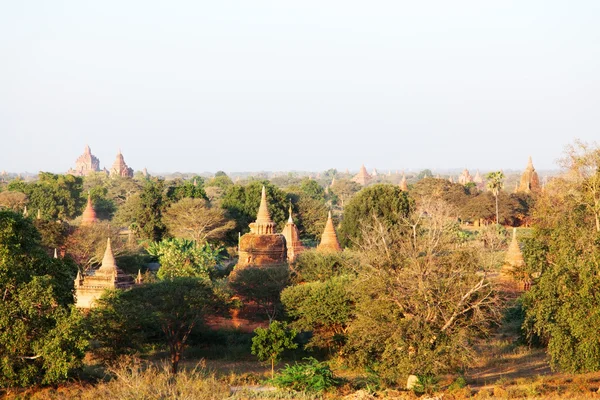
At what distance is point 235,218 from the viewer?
5875cm

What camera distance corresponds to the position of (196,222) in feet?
177

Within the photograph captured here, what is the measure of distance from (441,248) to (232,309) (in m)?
12.2

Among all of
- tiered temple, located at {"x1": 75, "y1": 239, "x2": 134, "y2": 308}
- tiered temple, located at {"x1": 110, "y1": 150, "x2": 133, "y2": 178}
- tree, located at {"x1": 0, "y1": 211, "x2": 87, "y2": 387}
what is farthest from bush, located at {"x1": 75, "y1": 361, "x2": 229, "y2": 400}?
tiered temple, located at {"x1": 110, "y1": 150, "x2": 133, "y2": 178}

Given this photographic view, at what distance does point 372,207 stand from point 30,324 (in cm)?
3202

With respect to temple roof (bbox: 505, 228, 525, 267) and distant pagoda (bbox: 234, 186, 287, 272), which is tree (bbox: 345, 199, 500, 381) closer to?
distant pagoda (bbox: 234, 186, 287, 272)

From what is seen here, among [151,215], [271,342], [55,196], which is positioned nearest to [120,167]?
[55,196]

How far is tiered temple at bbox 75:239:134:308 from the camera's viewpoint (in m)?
31.7

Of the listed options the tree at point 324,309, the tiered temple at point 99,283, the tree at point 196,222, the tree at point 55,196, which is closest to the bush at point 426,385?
the tree at point 324,309

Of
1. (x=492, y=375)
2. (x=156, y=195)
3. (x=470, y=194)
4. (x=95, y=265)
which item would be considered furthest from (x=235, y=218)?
(x=492, y=375)

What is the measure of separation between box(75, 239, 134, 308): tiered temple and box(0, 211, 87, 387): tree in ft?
39.1

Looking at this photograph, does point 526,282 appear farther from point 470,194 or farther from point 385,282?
point 470,194

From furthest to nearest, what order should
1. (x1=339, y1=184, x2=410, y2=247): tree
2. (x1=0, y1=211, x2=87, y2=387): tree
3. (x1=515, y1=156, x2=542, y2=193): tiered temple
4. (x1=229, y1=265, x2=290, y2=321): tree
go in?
1. (x1=515, y1=156, x2=542, y2=193): tiered temple
2. (x1=339, y1=184, x2=410, y2=247): tree
3. (x1=229, y1=265, x2=290, y2=321): tree
4. (x1=0, y1=211, x2=87, y2=387): tree

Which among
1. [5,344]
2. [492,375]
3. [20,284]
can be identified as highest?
[20,284]

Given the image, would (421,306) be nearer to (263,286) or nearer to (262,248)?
(263,286)
